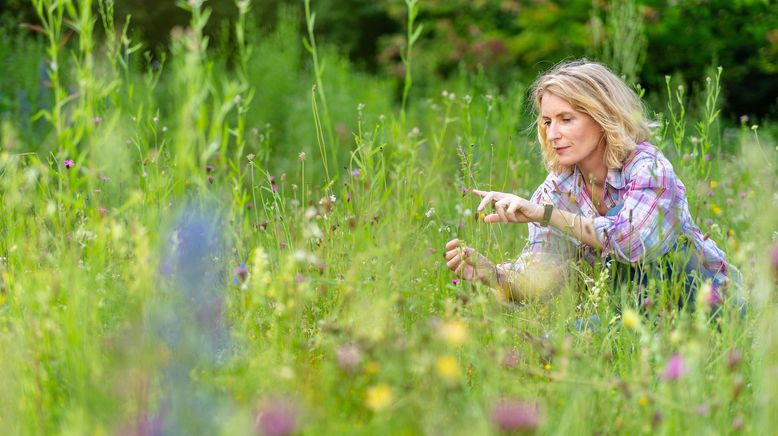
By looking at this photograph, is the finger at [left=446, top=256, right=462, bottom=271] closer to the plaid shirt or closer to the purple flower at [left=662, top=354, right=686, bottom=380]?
the plaid shirt

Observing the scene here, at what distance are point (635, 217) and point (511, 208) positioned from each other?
51cm

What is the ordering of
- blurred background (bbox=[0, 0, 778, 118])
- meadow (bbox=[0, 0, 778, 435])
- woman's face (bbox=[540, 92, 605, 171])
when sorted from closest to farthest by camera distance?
1. meadow (bbox=[0, 0, 778, 435])
2. woman's face (bbox=[540, 92, 605, 171])
3. blurred background (bbox=[0, 0, 778, 118])

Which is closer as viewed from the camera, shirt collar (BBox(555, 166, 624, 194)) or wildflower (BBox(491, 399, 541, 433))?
wildflower (BBox(491, 399, 541, 433))

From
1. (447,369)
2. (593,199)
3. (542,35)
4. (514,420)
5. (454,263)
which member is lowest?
(542,35)

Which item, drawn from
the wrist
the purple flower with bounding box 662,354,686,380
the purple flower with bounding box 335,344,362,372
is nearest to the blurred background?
the wrist

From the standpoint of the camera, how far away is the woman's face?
121 inches

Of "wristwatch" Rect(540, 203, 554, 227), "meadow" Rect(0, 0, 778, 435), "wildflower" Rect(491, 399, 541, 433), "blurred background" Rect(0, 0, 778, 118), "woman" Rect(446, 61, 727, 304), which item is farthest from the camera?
"blurred background" Rect(0, 0, 778, 118)

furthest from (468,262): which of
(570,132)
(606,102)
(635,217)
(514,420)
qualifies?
(514,420)

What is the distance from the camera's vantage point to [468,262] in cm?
272

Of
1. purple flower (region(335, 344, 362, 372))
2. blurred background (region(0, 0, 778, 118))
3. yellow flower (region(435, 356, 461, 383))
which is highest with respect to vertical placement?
yellow flower (region(435, 356, 461, 383))

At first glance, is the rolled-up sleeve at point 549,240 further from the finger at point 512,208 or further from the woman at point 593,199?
the finger at point 512,208

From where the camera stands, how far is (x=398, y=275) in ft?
7.05

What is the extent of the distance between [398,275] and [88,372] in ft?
2.51

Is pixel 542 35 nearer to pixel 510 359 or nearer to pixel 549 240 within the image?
pixel 549 240
